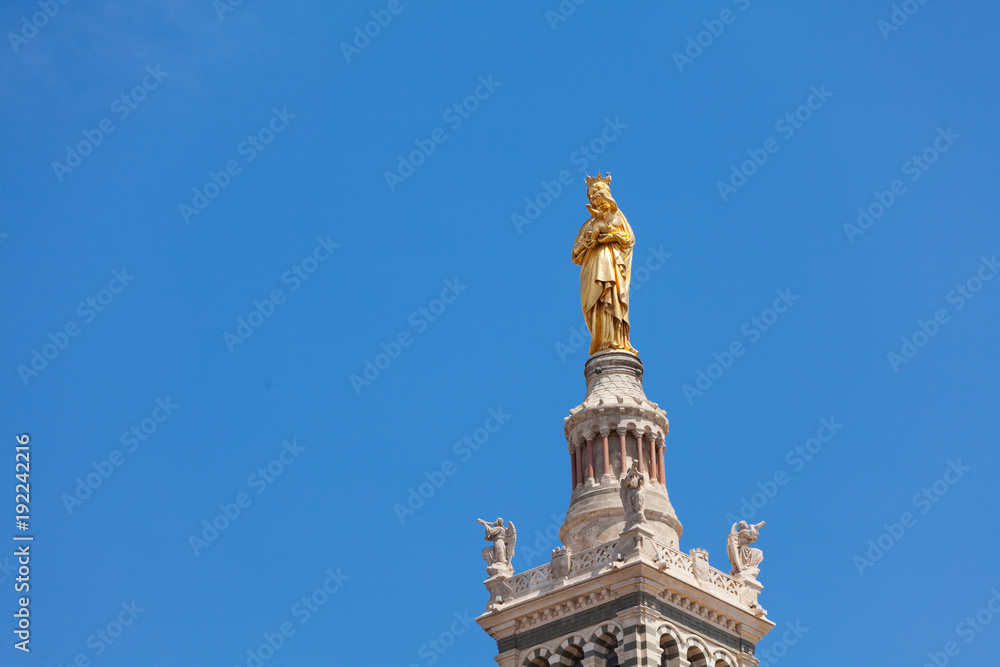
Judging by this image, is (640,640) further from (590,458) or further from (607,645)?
(590,458)

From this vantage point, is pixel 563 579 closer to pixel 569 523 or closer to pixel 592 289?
pixel 569 523

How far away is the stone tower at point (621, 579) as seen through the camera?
68.1 m

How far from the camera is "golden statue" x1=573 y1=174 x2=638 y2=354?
7888cm

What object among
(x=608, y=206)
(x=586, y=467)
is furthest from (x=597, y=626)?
(x=608, y=206)

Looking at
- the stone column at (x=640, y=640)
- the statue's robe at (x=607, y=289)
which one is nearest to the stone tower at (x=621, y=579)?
the stone column at (x=640, y=640)

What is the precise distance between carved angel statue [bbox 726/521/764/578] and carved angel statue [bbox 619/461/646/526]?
474 cm

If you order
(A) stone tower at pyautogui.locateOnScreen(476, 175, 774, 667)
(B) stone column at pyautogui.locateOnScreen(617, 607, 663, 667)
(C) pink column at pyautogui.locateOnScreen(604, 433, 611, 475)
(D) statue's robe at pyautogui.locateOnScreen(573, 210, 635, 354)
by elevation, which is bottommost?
(B) stone column at pyautogui.locateOnScreen(617, 607, 663, 667)

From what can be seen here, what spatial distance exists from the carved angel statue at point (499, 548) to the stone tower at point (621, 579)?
2.3 inches

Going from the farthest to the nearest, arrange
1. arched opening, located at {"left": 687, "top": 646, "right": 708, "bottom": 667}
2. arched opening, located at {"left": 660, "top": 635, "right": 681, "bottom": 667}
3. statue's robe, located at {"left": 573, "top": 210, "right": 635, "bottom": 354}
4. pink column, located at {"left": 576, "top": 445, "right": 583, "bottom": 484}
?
1. statue's robe, located at {"left": 573, "top": 210, "right": 635, "bottom": 354}
2. pink column, located at {"left": 576, "top": 445, "right": 583, "bottom": 484}
3. arched opening, located at {"left": 687, "top": 646, "right": 708, "bottom": 667}
4. arched opening, located at {"left": 660, "top": 635, "right": 681, "bottom": 667}

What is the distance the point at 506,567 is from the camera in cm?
7300

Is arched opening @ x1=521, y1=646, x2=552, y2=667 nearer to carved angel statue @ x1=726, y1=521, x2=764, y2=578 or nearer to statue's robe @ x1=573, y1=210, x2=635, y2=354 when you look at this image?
Answer: carved angel statue @ x1=726, y1=521, x2=764, y2=578

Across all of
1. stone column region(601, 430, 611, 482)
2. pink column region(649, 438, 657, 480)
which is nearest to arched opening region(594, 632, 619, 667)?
stone column region(601, 430, 611, 482)

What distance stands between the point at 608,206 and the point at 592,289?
432 cm

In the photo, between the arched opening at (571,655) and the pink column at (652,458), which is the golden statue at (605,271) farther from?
the arched opening at (571,655)
